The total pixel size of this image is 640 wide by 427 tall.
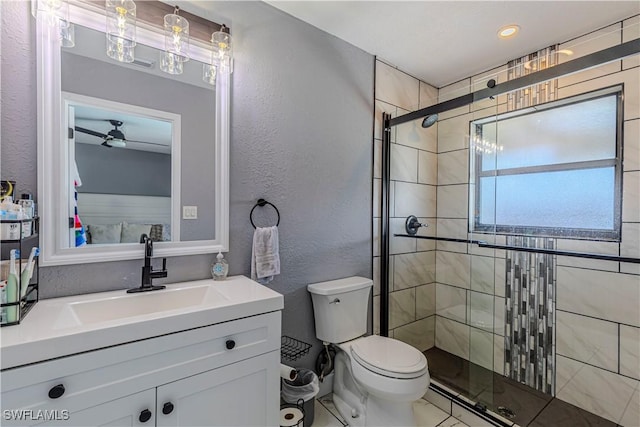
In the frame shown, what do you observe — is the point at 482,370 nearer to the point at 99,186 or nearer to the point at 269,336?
the point at 269,336

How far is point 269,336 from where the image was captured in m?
1.25

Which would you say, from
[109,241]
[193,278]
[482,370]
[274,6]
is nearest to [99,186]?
[109,241]

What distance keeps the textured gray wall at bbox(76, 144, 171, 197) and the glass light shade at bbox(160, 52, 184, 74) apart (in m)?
0.42

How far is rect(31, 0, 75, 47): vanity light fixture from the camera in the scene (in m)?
1.16

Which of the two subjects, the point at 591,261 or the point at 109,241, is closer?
the point at 109,241

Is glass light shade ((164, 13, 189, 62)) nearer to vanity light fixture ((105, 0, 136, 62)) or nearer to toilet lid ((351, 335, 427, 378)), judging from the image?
vanity light fixture ((105, 0, 136, 62))

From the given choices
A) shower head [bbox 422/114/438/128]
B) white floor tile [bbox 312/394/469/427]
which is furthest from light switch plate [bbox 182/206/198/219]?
shower head [bbox 422/114/438/128]

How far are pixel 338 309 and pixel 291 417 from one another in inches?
24.6

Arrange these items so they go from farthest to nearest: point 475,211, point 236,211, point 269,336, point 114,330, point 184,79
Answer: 1. point 475,211
2. point 236,211
3. point 184,79
4. point 269,336
5. point 114,330

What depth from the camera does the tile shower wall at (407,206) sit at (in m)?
2.35

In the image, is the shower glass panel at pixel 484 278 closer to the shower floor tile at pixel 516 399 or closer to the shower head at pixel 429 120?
the shower floor tile at pixel 516 399

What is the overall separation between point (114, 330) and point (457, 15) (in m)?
2.33

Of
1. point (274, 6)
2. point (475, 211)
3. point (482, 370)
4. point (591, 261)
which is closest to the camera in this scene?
point (274, 6)

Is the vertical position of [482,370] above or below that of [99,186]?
below
